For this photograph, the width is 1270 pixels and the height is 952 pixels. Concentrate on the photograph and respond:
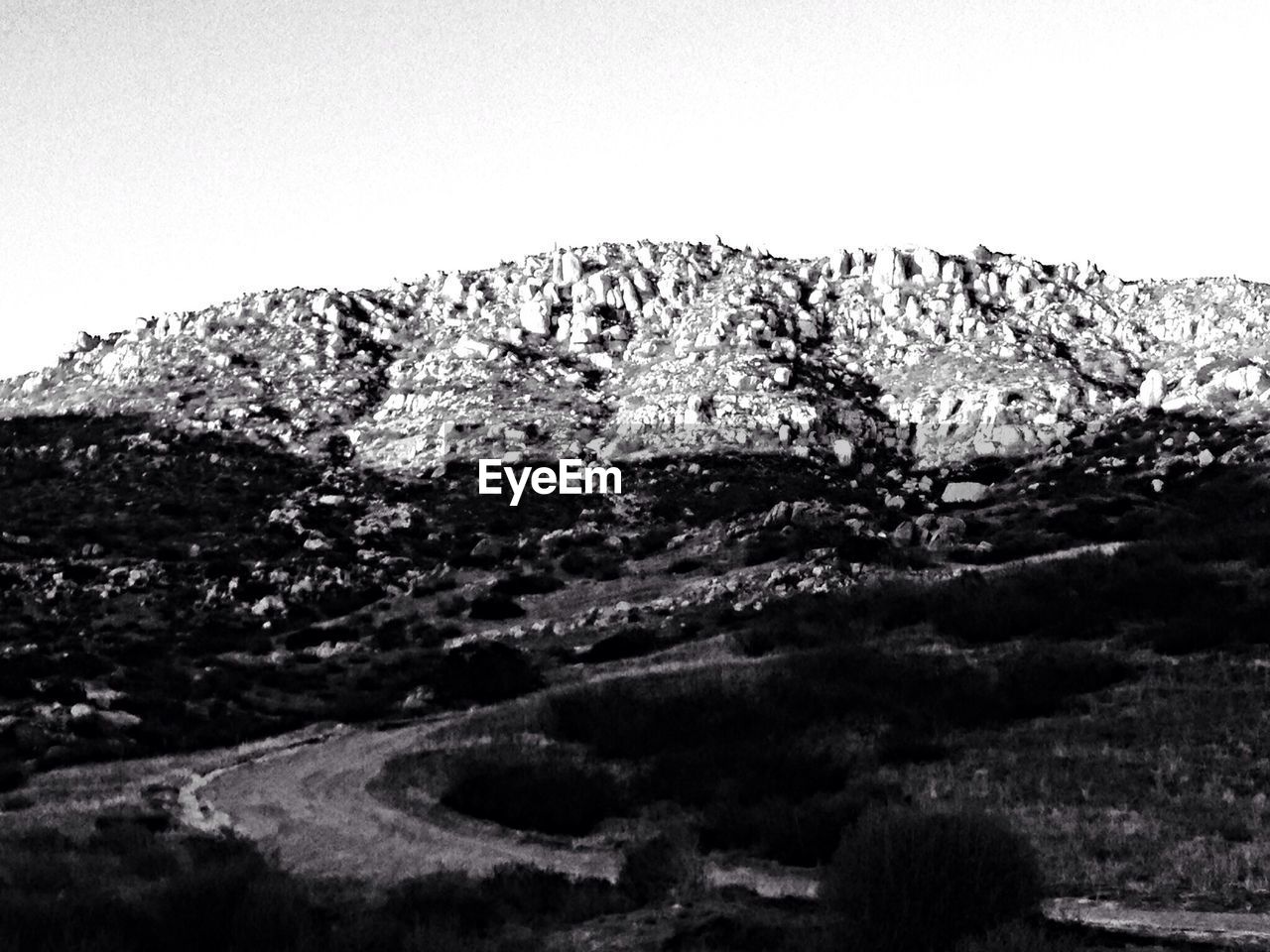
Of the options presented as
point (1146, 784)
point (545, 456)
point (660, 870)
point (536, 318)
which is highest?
point (536, 318)

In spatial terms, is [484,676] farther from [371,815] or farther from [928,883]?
[928,883]

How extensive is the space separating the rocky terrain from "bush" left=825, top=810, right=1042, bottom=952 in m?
3.25

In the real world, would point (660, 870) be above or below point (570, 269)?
below

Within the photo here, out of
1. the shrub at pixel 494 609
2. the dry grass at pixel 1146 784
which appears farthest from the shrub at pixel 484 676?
the dry grass at pixel 1146 784

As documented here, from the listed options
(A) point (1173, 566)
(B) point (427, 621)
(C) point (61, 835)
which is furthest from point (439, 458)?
(C) point (61, 835)

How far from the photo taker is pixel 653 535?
61531mm

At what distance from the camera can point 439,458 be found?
8231cm

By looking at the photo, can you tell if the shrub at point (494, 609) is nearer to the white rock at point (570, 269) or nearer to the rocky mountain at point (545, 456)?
the rocky mountain at point (545, 456)

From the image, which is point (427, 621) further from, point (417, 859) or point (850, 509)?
point (417, 859)

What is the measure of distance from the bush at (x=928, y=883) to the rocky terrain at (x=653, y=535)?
3250 mm

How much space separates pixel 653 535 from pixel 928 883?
49.7 meters

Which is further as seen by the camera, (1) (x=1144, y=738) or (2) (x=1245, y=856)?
(1) (x=1144, y=738)

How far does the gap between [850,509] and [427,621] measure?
22351 millimetres

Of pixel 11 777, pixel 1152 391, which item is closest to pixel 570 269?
pixel 1152 391
